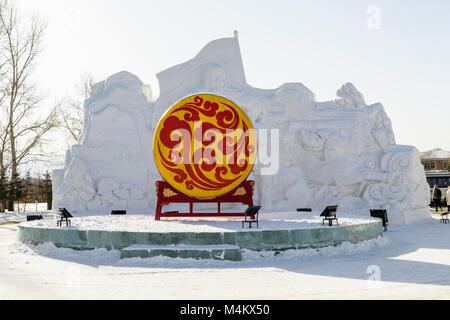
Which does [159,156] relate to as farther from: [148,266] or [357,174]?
[357,174]

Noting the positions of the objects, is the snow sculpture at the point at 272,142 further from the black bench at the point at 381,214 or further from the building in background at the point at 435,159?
the building in background at the point at 435,159

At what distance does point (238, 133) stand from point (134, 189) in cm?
663

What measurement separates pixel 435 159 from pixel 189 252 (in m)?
49.3

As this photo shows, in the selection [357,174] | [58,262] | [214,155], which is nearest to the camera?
[58,262]

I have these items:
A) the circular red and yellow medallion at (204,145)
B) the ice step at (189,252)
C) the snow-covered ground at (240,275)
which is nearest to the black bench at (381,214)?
the snow-covered ground at (240,275)

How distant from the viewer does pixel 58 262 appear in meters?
7.56

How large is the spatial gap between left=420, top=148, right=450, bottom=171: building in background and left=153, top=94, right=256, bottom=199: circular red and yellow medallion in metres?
42.7

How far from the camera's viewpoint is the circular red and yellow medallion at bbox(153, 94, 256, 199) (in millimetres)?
9836

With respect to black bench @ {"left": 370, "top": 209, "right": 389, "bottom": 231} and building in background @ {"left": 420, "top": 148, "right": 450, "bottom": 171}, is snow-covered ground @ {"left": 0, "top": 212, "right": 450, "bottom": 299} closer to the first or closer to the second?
black bench @ {"left": 370, "top": 209, "right": 389, "bottom": 231}

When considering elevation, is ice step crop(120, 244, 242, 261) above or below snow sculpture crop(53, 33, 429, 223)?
below

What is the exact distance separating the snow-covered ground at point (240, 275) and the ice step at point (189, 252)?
0.11 m

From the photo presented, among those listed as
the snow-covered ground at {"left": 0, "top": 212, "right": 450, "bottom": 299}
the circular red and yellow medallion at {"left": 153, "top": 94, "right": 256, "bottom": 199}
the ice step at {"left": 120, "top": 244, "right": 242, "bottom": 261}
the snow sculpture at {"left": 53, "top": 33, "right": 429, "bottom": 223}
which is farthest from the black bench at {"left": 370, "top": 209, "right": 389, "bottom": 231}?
the ice step at {"left": 120, "top": 244, "right": 242, "bottom": 261}

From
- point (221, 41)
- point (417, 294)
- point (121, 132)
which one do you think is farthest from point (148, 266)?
point (221, 41)

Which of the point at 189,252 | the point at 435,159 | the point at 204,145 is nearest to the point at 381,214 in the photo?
the point at 204,145
